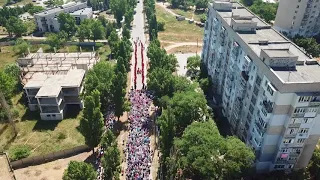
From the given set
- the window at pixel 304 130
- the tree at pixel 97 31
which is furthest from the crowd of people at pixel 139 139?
the tree at pixel 97 31

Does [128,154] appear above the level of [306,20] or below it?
below

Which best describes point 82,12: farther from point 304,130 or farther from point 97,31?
point 304,130

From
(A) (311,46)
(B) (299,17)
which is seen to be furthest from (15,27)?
(A) (311,46)

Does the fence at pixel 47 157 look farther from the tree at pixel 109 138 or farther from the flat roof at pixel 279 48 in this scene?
the flat roof at pixel 279 48

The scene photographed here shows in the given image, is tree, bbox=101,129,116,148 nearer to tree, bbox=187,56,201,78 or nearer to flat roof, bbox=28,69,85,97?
flat roof, bbox=28,69,85,97

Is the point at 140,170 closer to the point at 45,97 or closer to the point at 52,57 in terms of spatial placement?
the point at 45,97

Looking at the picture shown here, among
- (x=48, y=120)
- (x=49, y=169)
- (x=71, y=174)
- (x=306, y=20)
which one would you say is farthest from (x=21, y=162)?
(x=306, y=20)

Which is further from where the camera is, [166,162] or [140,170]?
[140,170]
